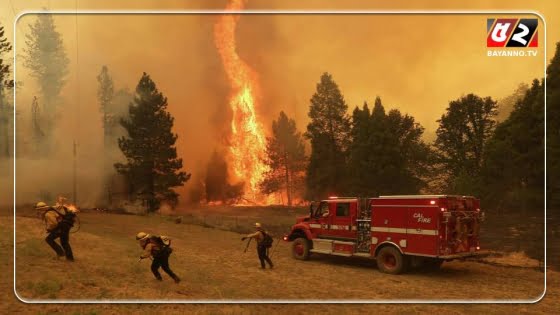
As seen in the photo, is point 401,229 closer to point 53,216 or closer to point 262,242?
point 262,242

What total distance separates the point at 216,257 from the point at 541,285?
1213cm

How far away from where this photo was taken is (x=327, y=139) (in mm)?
18969

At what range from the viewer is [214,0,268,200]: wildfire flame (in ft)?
73.9

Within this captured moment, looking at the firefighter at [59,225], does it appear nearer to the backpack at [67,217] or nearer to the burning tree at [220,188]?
the backpack at [67,217]

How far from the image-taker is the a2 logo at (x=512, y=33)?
7383 mm

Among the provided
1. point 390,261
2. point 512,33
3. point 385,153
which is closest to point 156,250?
point 390,261

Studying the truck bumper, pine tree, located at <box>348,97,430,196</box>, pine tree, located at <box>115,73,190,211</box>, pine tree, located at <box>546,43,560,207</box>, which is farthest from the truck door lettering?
pine tree, located at <box>115,73,190,211</box>

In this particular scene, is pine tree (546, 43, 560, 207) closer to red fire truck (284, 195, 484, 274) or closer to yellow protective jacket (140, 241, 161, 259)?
red fire truck (284, 195, 484, 274)

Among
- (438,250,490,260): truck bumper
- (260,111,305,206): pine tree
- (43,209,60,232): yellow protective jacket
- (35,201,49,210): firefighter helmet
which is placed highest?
(260,111,305,206): pine tree

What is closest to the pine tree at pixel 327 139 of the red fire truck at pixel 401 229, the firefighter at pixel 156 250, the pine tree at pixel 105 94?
the red fire truck at pixel 401 229

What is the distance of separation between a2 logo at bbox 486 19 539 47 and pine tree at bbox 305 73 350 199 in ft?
34.2

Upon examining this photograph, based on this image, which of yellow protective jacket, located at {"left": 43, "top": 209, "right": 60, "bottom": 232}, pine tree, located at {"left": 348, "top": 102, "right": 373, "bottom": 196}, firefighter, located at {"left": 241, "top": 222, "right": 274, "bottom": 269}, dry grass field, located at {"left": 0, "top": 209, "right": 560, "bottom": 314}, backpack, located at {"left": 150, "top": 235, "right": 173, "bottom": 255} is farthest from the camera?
pine tree, located at {"left": 348, "top": 102, "right": 373, "bottom": 196}

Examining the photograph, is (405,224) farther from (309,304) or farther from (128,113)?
(128,113)

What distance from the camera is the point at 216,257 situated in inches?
607
